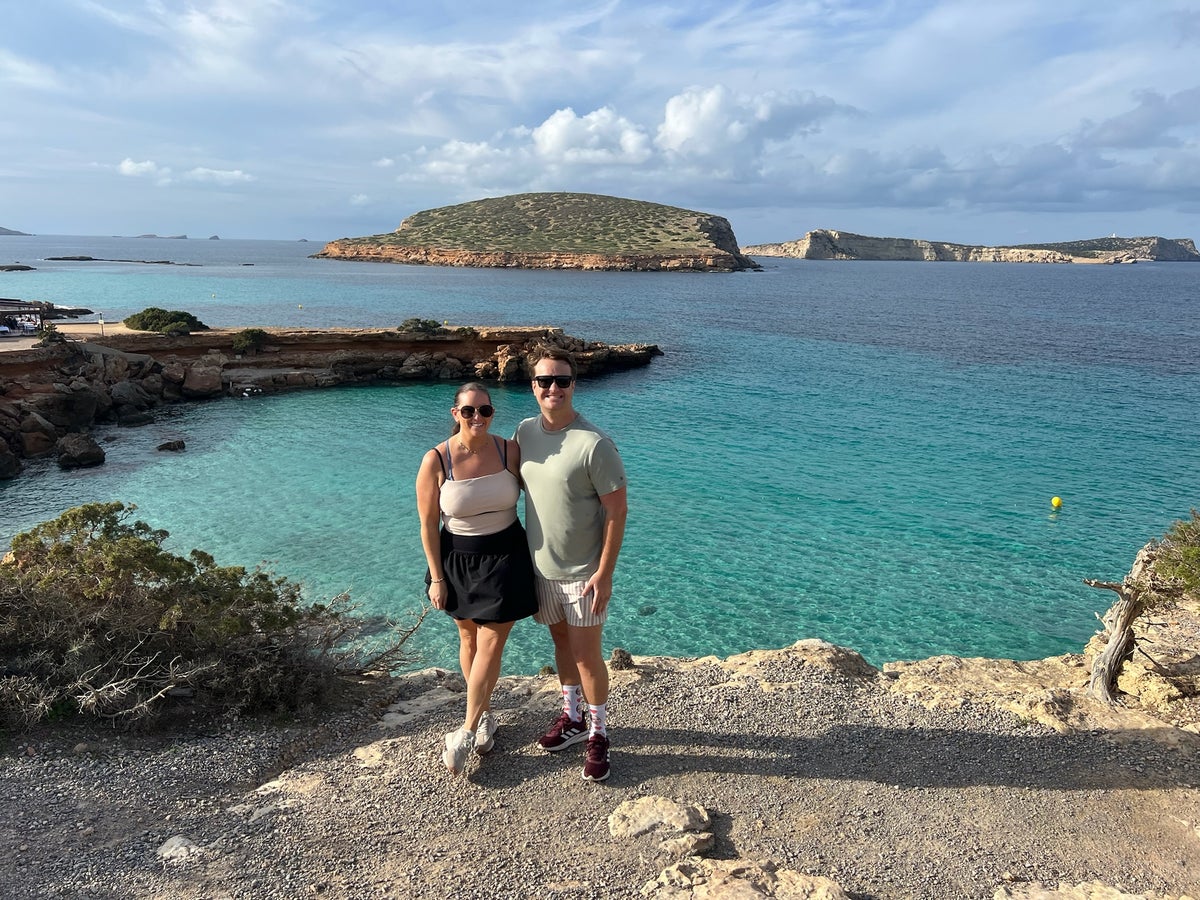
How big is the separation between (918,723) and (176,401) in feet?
101

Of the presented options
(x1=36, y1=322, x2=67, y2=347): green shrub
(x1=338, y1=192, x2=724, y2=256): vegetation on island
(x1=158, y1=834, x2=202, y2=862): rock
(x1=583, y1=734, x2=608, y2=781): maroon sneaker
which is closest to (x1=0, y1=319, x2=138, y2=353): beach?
(x1=36, y1=322, x2=67, y2=347): green shrub

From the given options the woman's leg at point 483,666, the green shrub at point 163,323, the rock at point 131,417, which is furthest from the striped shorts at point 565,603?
the green shrub at point 163,323

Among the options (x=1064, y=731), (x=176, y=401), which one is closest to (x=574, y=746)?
(x=1064, y=731)

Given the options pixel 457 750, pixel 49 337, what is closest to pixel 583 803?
pixel 457 750

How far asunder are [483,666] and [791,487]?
14.8m

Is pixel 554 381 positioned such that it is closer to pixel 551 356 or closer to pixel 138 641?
pixel 551 356

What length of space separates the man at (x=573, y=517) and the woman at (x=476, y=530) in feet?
0.45

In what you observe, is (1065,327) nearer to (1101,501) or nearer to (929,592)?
(1101,501)

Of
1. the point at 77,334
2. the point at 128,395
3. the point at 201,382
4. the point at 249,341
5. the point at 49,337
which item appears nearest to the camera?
the point at 128,395

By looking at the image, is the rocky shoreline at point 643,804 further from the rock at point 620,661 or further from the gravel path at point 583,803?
the rock at point 620,661

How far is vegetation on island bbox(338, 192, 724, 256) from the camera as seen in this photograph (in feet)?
440

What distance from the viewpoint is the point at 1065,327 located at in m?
56.5

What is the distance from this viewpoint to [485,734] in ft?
17.9

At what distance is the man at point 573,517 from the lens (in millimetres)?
4699
